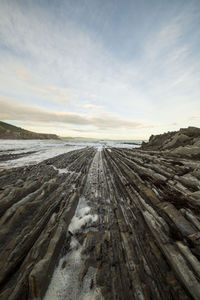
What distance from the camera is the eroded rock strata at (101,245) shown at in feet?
5.64

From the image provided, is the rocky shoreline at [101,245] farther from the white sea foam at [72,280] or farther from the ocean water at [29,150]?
the ocean water at [29,150]

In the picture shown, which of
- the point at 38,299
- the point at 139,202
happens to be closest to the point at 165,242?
the point at 139,202

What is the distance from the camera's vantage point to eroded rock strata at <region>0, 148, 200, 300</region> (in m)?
1.72

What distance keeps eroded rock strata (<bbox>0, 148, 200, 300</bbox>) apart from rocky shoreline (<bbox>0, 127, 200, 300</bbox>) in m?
0.01

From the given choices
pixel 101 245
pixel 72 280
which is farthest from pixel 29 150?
pixel 72 280

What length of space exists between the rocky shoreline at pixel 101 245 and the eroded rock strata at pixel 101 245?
1 cm

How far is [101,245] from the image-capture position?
8.21 feet

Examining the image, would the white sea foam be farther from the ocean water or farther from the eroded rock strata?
the ocean water

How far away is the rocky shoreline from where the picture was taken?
1719mm

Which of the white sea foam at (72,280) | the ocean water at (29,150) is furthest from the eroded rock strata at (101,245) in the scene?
the ocean water at (29,150)

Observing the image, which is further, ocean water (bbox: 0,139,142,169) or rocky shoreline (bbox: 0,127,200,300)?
ocean water (bbox: 0,139,142,169)

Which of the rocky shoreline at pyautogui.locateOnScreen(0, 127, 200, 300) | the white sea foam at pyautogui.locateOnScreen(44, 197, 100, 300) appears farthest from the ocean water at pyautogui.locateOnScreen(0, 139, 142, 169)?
the white sea foam at pyautogui.locateOnScreen(44, 197, 100, 300)

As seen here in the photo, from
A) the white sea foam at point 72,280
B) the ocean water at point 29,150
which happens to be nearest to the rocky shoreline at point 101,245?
the white sea foam at point 72,280

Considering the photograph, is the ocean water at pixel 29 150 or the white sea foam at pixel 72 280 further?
the ocean water at pixel 29 150
